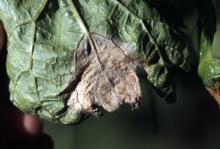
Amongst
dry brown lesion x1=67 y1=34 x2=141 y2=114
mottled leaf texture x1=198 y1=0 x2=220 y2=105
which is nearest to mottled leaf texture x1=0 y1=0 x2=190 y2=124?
dry brown lesion x1=67 y1=34 x2=141 y2=114

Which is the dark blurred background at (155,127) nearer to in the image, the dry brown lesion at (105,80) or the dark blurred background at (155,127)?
the dark blurred background at (155,127)

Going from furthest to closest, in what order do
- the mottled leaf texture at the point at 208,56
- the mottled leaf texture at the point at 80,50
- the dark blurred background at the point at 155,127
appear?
the dark blurred background at the point at 155,127 < the mottled leaf texture at the point at 208,56 < the mottled leaf texture at the point at 80,50

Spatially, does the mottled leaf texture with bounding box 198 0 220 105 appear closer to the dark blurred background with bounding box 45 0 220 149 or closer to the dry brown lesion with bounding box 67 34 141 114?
the dry brown lesion with bounding box 67 34 141 114

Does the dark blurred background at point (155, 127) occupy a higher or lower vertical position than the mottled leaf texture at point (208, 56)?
lower

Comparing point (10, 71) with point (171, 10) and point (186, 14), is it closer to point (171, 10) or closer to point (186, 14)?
point (171, 10)

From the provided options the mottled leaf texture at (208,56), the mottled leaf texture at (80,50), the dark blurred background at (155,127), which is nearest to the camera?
the mottled leaf texture at (80,50)

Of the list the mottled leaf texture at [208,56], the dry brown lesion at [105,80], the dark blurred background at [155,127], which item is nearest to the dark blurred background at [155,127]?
the dark blurred background at [155,127]

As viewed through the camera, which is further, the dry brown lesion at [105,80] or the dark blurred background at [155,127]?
the dark blurred background at [155,127]

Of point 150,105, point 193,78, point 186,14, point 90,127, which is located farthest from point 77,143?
point 186,14
